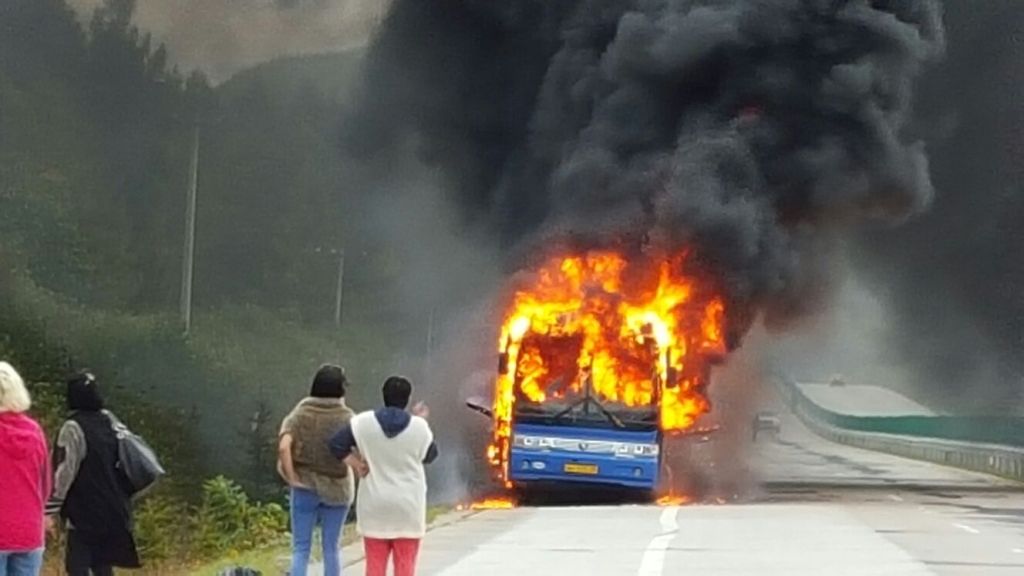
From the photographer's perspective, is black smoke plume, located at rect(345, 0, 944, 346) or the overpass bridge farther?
black smoke plume, located at rect(345, 0, 944, 346)

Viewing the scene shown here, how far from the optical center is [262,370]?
4025cm

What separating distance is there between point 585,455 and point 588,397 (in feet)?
2.78

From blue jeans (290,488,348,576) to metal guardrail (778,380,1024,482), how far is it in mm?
29191

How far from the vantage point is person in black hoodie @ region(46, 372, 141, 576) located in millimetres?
10312

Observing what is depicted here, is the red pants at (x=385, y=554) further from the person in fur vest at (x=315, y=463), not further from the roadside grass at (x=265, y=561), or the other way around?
the roadside grass at (x=265, y=561)

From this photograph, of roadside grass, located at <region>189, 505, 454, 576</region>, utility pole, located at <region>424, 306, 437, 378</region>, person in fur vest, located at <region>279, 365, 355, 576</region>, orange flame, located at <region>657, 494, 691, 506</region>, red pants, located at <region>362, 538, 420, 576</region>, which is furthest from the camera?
utility pole, located at <region>424, 306, 437, 378</region>

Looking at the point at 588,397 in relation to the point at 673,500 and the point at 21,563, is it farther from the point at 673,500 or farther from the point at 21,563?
the point at 21,563

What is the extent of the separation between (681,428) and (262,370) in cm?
1489

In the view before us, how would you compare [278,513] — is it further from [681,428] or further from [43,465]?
[43,465]

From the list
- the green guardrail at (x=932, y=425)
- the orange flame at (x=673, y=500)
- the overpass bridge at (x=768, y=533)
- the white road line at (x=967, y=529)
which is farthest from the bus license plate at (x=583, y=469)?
the green guardrail at (x=932, y=425)

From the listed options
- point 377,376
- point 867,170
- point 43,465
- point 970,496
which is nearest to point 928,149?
point 867,170

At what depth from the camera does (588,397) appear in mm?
24812

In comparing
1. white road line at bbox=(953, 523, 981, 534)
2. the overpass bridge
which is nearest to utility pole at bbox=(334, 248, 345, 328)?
the overpass bridge

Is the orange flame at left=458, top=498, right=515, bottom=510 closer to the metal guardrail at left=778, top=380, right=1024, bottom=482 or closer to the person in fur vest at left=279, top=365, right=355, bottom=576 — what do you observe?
the person in fur vest at left=279, top=365, right=355, bottom=576
